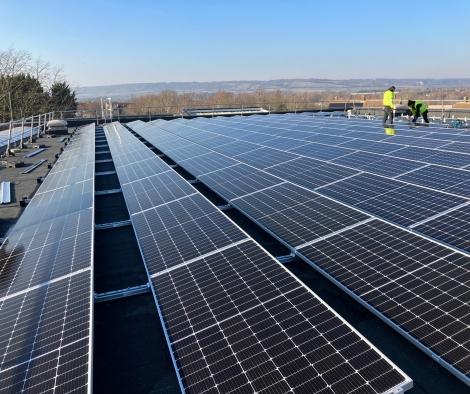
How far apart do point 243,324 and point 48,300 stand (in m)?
4.01

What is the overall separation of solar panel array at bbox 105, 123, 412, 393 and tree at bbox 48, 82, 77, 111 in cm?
9210

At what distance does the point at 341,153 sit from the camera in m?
18.3

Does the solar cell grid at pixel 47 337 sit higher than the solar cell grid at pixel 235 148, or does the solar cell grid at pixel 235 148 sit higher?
the solar cell grid at pixel 235 148

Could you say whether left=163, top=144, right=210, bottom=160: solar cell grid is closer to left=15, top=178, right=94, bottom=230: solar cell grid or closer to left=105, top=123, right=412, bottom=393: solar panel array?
left=15, top=178, right=94, bottom=230: solar cell grid

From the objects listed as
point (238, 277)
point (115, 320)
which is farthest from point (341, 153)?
point (115, 320)

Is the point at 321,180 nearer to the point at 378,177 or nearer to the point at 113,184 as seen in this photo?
the point at 378,177

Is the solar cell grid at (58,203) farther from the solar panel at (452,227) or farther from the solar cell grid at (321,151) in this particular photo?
the solar panel at (452,227)

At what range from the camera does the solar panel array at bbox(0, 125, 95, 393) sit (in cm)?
539

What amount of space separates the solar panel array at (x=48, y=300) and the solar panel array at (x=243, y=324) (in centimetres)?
128

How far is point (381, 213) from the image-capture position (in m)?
9.98

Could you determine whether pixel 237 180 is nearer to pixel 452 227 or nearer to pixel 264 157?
pixel 264 157

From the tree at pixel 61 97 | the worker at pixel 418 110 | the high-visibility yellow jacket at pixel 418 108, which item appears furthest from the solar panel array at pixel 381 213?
the tree at pixel 61 97

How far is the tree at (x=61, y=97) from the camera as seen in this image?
91406 millimetres

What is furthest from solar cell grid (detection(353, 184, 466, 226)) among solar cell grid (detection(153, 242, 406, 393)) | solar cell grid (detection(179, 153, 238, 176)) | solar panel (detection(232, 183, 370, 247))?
solar cell grid (detection(179, 153, 238, 176))
